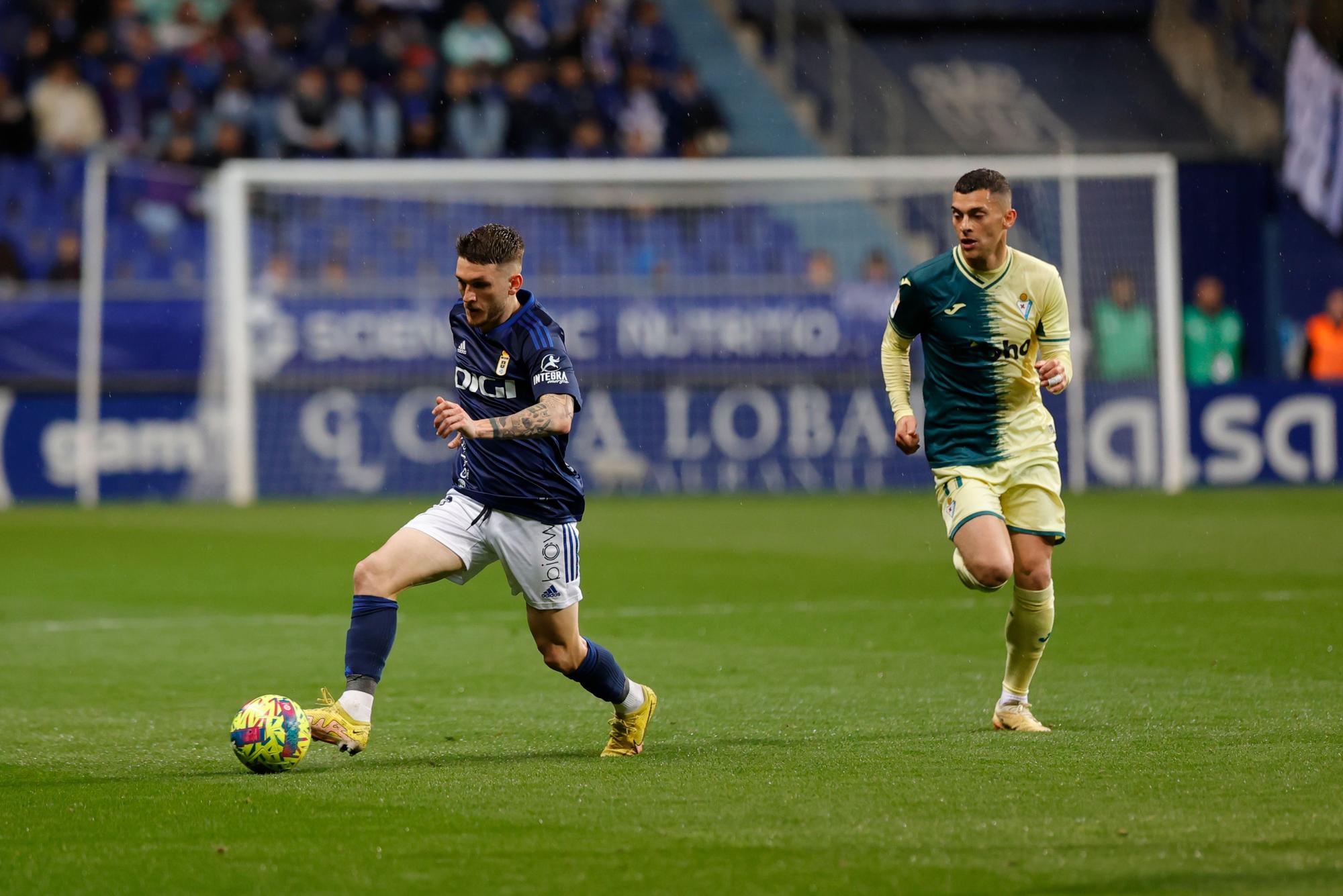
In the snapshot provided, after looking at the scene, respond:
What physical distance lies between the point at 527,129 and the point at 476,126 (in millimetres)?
692

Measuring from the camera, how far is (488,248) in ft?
21.2

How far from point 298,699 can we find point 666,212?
15495 mm

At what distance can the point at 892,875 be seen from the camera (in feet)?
14.9

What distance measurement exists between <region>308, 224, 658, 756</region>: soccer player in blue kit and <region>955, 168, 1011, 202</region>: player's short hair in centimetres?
163

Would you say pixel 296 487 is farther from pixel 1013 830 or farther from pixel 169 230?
pixel 1013 830

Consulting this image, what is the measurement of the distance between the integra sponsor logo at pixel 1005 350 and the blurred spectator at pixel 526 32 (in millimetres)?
21392

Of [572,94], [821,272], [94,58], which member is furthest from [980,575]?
[94,58]

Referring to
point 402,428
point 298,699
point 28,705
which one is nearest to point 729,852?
point 298,699

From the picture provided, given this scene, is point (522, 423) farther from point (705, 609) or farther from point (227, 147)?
point (227, 147)

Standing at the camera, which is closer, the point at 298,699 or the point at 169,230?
the point at 298,699

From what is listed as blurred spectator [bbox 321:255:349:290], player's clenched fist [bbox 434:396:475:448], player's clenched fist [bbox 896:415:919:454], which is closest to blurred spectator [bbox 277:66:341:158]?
blurred spectator [bbox 321:255:349:290]

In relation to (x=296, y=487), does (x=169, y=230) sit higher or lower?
higher

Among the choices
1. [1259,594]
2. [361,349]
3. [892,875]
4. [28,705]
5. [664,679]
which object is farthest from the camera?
[361,349]

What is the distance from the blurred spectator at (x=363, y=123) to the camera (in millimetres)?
25859
